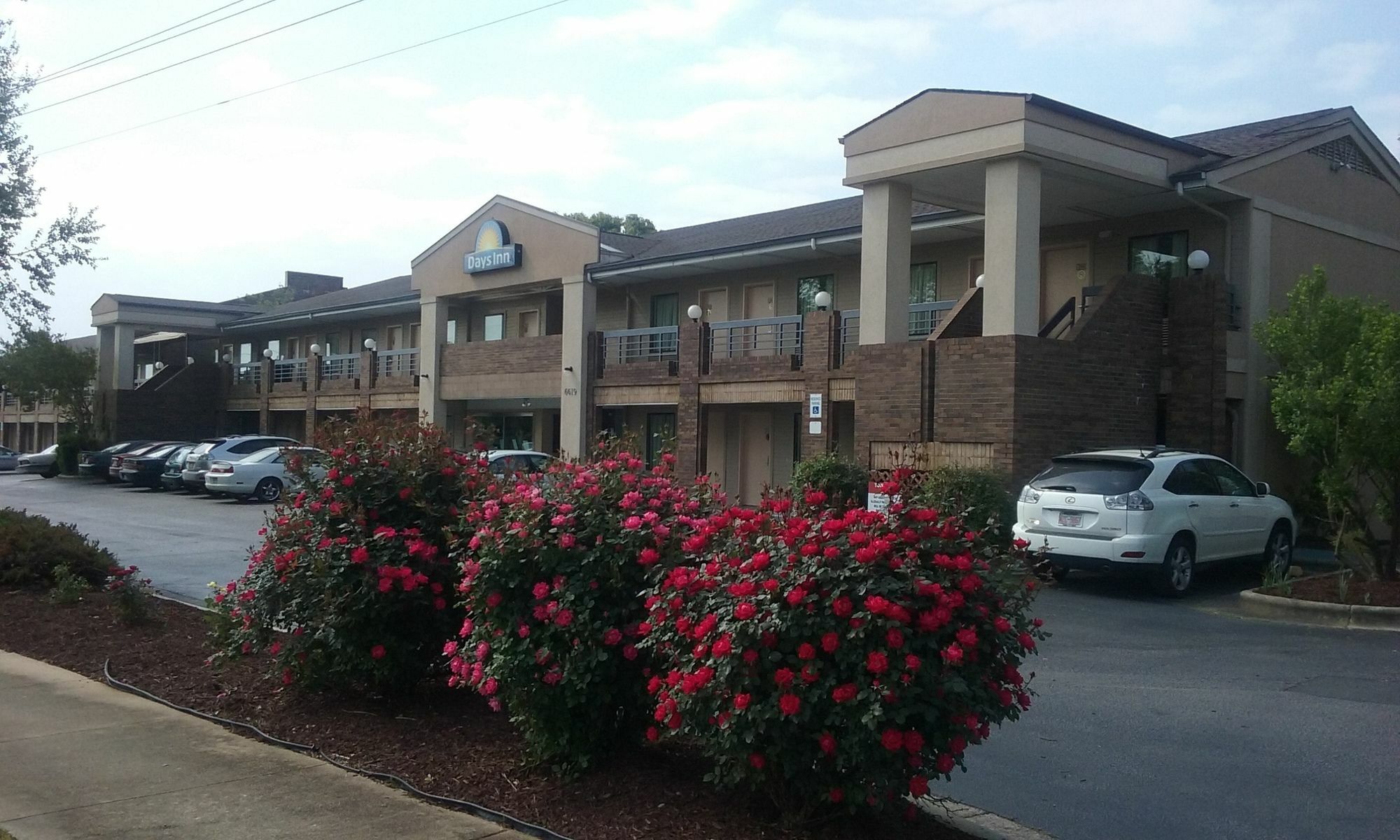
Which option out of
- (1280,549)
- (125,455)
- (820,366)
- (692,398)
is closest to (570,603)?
(1280,549)

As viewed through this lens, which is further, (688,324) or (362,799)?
(688,324)

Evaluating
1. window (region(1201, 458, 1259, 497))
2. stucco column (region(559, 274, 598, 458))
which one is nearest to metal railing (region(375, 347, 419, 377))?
stucco column (region(559, 274, 598, 458))

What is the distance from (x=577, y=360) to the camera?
29.3 m

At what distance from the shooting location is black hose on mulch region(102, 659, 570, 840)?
5562 millimetres

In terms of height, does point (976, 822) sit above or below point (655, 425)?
below

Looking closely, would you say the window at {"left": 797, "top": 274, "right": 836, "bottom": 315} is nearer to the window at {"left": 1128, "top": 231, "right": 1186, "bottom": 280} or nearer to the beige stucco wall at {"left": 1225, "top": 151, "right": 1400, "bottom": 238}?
the window at {"left": 1128, "top": 231, "right": 1186, "bottom": 280}

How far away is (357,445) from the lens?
307 inches

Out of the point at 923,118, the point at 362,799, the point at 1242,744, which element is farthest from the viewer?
the point at 923,118

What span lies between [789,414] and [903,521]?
72.5 ft

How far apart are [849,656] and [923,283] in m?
20.7

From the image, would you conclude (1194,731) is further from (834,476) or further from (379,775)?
(834,476)

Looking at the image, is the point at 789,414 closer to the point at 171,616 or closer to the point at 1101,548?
the point at 1101,548

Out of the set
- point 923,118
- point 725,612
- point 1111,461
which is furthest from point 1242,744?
point 923,118

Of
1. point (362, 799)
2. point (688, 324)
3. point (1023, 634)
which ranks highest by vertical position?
point (688, 324)
